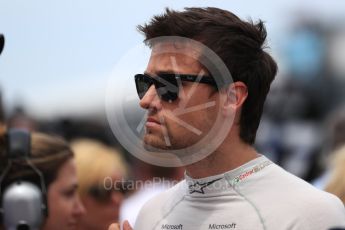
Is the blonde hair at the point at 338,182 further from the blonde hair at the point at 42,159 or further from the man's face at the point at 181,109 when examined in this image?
Result: the blonde hair at the point at 42,159

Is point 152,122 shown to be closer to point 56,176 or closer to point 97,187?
point 56,176

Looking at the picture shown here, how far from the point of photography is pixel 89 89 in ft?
48.0

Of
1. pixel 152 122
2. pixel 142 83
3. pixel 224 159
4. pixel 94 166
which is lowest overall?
pixel 94 166

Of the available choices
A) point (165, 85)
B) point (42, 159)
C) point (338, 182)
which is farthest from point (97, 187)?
point (165, 85)

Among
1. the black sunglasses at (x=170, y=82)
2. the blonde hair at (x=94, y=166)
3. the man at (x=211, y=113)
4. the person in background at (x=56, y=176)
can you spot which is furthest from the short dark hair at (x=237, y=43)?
the blonde hair at (x=94, y=166)

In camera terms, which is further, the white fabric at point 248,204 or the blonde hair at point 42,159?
the blonde hair at point 42,159

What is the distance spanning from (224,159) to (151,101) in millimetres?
359

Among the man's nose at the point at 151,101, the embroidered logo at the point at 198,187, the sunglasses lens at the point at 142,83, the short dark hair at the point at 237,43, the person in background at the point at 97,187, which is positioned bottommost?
the person in background at the point at 97,187

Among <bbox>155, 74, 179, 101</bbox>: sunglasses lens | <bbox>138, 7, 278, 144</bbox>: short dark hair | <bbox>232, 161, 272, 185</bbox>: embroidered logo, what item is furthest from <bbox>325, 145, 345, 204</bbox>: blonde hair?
<bbox>155, 74, 179, 101</bbox>: sunglasses lens

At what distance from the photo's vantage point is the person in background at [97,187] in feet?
18.4

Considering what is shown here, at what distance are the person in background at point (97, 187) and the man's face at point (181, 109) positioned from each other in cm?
231

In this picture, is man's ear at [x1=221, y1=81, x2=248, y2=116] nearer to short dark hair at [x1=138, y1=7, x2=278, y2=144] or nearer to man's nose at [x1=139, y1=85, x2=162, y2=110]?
short dark hair at [x1=138, y1=7, x2=278, y2=144]

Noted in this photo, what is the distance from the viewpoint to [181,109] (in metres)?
3.34

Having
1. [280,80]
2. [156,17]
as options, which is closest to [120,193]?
[156,17]
